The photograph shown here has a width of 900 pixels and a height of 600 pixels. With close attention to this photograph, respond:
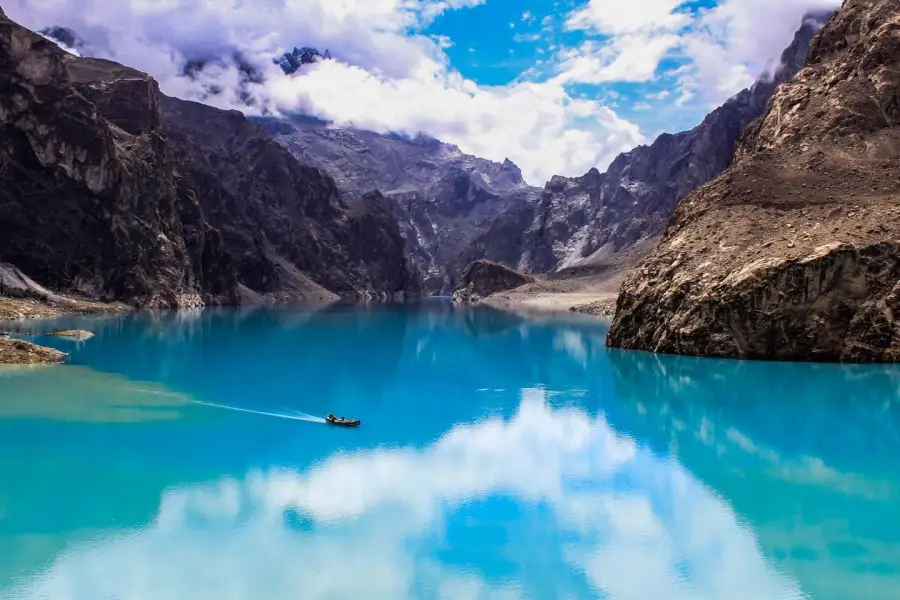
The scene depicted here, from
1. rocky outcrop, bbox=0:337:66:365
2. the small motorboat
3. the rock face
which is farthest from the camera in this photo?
the rock face

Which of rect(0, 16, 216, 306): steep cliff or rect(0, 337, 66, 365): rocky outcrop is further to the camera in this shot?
rect(0, 16, 216, 306): steep cliff

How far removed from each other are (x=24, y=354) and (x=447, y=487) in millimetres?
45784

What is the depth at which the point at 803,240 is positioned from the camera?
225 ft

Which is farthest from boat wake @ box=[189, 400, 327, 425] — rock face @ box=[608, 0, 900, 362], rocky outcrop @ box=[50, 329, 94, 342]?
rocky outcrop @ box=[50, 329, 94, 342]

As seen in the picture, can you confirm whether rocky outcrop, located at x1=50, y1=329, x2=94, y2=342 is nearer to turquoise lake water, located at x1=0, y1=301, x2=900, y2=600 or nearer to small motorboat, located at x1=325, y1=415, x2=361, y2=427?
turquoise lake water, located at x1=0, y1=301, x2=900, y2=600

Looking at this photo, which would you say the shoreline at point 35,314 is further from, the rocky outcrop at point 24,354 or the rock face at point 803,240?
the rock face at point 803,240

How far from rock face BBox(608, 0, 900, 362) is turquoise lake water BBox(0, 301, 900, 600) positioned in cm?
735

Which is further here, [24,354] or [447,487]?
[24,354]

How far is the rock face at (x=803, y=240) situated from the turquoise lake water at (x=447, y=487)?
7348 millimetres

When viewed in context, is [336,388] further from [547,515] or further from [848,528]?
[848,528]

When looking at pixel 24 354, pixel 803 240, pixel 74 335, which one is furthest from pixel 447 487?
pixel 74 335

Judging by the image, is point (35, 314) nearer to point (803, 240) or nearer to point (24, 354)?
point (24, 354)

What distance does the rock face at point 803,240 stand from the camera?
64.7m

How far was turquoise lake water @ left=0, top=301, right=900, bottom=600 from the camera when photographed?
2039 cm
